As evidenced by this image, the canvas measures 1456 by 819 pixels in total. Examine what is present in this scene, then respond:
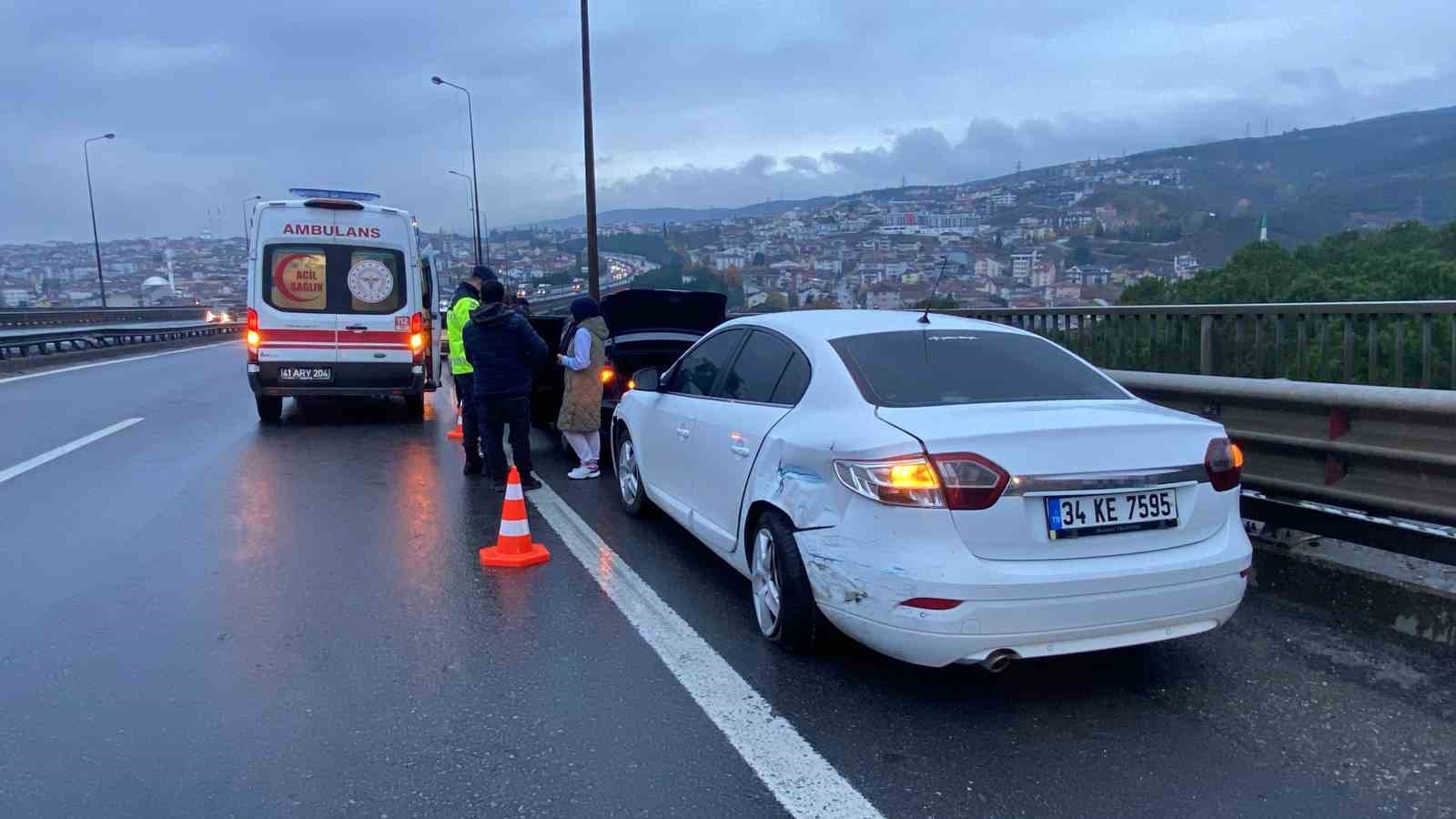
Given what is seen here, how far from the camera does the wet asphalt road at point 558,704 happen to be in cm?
327

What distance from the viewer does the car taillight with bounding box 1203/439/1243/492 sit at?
156 inches

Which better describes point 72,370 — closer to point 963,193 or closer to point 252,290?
point 252,290

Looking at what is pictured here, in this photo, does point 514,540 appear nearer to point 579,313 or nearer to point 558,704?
point 558,704

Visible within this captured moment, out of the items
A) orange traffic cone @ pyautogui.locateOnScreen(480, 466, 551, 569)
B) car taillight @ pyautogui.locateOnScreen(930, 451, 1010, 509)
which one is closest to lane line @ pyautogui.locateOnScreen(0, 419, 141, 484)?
orange traffic cone @ pyautogui.locateOnScreen(480, 466, 551, 569)

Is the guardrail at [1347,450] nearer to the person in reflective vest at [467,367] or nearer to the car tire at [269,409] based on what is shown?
the person in reflective vest at [467,367]

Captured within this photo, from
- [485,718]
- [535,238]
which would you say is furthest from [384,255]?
[535,238]

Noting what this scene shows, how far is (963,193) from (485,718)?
1490 centimetres

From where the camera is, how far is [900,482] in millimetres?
3764

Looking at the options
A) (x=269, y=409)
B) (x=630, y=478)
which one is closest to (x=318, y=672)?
(x=630, y=478)

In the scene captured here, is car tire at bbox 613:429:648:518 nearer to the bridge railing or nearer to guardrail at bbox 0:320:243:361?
the bridge railing

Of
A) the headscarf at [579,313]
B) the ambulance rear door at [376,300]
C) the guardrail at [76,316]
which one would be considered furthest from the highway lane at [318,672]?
the guardrail at [76,316]

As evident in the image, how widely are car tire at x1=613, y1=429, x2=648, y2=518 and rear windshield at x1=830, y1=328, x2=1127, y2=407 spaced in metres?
2.67

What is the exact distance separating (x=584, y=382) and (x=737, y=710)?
514 centimetres

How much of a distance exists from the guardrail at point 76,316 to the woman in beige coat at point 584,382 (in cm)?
3483
